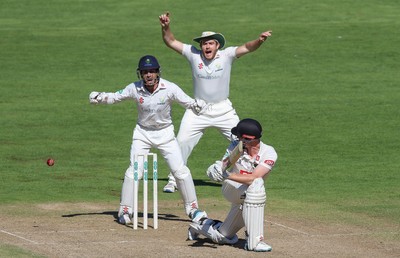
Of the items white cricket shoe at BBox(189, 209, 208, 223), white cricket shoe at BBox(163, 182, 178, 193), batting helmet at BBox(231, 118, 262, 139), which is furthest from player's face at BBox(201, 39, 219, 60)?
batting helmet at BBox(231, 118, 262, 139)

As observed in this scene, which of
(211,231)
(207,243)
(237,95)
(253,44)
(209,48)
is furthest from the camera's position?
(237,95)

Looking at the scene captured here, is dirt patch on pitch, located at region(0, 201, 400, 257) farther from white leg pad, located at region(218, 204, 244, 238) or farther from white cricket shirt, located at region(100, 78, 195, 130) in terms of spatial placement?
white cricket shirt, located at region(100, 78, 195, 130)

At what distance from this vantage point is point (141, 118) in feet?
51.2

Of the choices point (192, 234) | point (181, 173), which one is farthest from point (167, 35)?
point (192, 234)

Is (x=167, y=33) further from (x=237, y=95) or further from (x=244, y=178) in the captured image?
(x=237, y=95)

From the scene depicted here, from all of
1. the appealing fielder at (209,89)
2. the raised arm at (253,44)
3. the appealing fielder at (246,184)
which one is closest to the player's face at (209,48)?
the appealing fielder at (209,89)

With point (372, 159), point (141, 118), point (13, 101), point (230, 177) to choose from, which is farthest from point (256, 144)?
point (13, 101)

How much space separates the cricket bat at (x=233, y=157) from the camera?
43.9 ft

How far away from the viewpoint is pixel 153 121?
15.5m

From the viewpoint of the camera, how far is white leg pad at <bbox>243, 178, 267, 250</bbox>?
520 inches

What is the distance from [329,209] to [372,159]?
A: 462 centimetres

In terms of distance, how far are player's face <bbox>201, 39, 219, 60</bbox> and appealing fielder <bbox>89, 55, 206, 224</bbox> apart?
7.73ft

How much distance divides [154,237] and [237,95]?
1305 centimetres

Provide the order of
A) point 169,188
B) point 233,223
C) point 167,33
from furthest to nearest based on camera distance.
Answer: point 169,188 < point 167,33 < point 233,223
